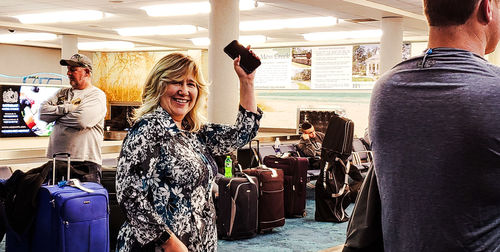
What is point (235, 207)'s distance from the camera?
6.72 metres

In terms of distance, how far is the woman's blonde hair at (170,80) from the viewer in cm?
248

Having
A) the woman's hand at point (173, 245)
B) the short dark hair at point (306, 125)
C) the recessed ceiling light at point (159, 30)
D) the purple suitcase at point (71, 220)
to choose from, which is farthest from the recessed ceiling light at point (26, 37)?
the woman's hand at point (173, 245)

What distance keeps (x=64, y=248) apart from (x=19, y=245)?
61 centimetres

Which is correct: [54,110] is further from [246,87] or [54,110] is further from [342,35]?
[342,35]

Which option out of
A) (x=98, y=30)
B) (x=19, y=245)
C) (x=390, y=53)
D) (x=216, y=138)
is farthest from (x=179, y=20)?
(x=216, y=138)

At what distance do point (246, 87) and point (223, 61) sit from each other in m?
6.23

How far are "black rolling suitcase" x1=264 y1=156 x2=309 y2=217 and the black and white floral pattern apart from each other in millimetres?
5808

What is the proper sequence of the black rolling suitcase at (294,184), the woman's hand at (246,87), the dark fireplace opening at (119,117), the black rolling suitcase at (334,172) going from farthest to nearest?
the dark fireplace opening at (119,117) → the black rolling suitcase at (294,184) → the black rolling suitcase at (334,172) → the woman's hand at (246,87)

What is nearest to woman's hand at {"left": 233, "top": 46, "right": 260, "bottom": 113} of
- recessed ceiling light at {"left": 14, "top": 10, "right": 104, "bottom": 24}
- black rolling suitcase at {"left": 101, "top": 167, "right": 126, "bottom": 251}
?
black rolling suitcase at {"left": 101, "top": 167, "right": 126, "bottom": 251}

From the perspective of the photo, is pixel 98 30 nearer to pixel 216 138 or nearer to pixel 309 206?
pixel 309 206

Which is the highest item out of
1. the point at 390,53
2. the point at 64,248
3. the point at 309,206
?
the point at 390,53

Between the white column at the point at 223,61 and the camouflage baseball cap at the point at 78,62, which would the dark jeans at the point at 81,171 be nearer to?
the camouflage baseball cap at the point at 78,62

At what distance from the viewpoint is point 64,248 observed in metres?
4.41

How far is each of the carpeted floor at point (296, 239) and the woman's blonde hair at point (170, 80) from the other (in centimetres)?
389
